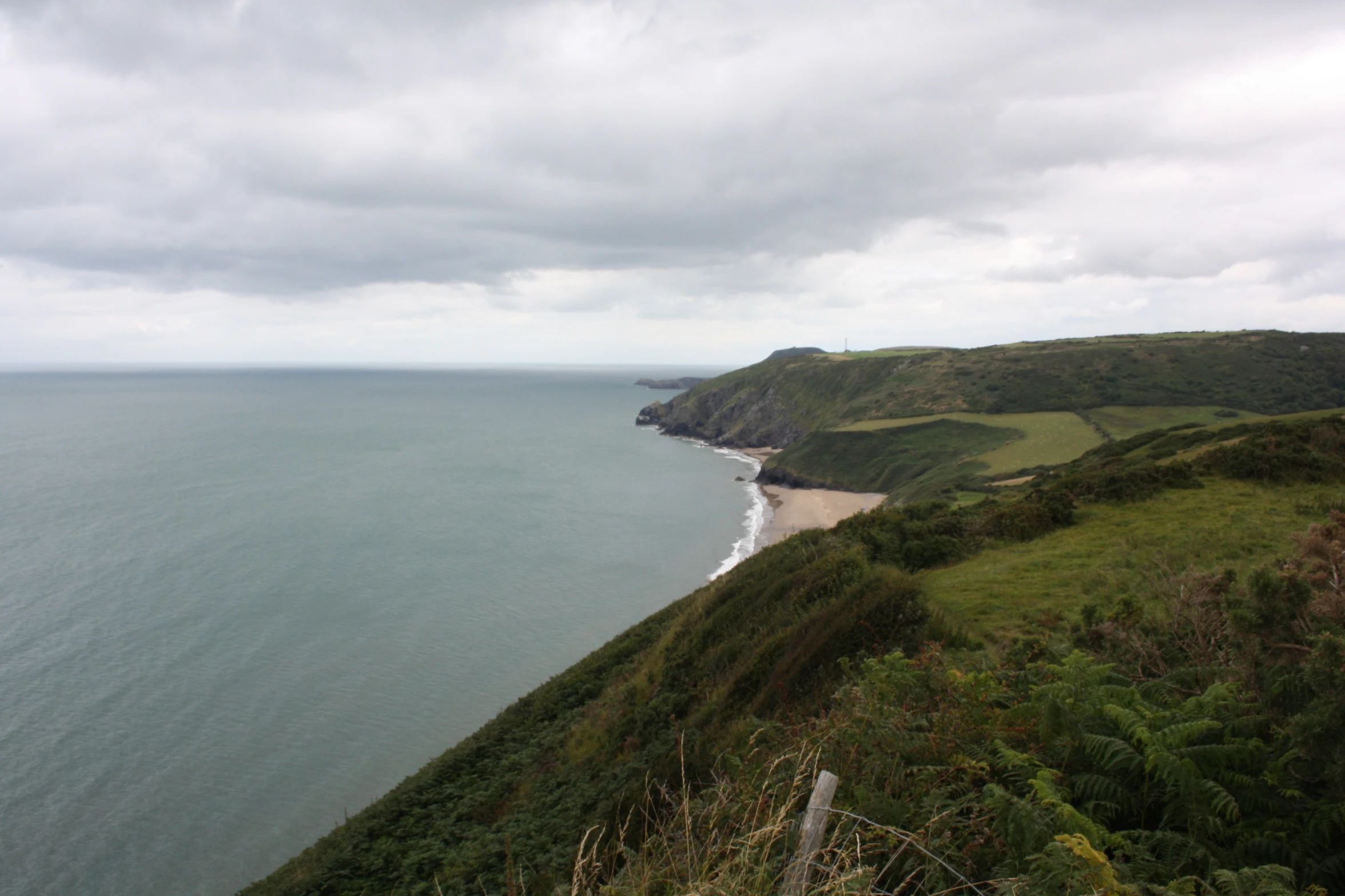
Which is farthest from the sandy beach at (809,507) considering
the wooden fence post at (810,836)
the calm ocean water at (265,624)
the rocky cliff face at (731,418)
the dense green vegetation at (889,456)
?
the wooden fence post at (810,836)

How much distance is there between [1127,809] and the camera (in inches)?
177

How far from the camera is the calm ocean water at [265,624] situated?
20.4 m

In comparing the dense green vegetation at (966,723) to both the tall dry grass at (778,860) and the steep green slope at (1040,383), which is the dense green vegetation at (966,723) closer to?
the tall dry grass at (778,860)

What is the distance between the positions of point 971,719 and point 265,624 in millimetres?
36942

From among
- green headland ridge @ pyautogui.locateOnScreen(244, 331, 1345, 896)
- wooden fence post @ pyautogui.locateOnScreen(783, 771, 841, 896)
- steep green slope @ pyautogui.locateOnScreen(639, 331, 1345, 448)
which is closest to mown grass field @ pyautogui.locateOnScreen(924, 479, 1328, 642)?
green headland ridge @ pyautogui.locateOnScreen(244, 331, 1345, 896)

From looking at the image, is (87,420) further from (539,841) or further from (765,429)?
(539,841)

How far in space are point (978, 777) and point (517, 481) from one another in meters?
72.2

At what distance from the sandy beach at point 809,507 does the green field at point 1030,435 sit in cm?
1094

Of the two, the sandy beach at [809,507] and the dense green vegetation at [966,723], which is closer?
the dense green vegetation at [966,723]

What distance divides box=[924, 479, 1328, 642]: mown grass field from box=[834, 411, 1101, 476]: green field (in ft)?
133

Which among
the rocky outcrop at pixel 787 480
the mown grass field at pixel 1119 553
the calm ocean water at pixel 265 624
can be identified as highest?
the mown grass field at pixel 1119 553

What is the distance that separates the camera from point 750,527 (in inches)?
2308

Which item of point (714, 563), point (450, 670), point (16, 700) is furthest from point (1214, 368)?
point (16, 700)

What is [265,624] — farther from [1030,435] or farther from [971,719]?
[1030,435]
